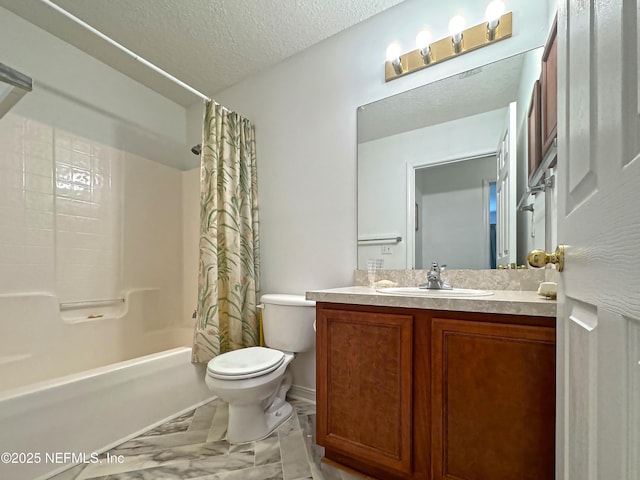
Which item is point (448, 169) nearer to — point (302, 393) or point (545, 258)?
point (545, 258)

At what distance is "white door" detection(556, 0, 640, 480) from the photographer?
0.34m

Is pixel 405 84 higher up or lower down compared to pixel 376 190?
higher up

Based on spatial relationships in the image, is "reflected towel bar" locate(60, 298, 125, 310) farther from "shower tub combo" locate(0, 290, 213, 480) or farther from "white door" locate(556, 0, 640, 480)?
"white door" locate(556, 0, 640, 480)

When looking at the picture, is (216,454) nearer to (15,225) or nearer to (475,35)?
(15,225)

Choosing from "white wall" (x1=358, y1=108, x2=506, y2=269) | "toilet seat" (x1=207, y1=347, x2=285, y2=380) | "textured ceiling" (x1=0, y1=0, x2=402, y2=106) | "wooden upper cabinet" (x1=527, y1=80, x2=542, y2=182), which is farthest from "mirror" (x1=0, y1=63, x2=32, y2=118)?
"wooden upper cabinet" (x1=527, y1=80, x2=542, y2=182)

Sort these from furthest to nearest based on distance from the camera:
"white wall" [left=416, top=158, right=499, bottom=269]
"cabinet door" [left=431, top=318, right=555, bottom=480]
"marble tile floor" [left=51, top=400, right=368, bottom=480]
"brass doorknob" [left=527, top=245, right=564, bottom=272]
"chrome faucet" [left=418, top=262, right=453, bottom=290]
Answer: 1. "white wall" [left=416, top=158, right=499, bottom=269]
2. "chrome faucet" [left=418, top=262, right=453, bottom=290]
3. "marble tile floor" [left=51, top=400, right=368, bottom=480]
4. "cabinet door" [left=431, top=318, right=555, bottom=480]
5. "brass doorknob" [left=527, top=245, right=564, bottom=272]

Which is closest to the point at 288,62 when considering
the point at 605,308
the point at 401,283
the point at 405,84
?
the point at 405,84

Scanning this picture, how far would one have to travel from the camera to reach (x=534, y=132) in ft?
4.17

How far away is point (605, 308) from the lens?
1.32ft

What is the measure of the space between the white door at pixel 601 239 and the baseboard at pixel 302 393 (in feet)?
5.13

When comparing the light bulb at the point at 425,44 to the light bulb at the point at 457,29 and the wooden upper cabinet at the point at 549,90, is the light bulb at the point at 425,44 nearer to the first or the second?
the light bulb at the point at 457,29

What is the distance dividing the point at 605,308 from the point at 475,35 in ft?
5.50

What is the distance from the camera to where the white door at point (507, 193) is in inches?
56.2

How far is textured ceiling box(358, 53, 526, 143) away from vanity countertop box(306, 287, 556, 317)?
1.02 m
